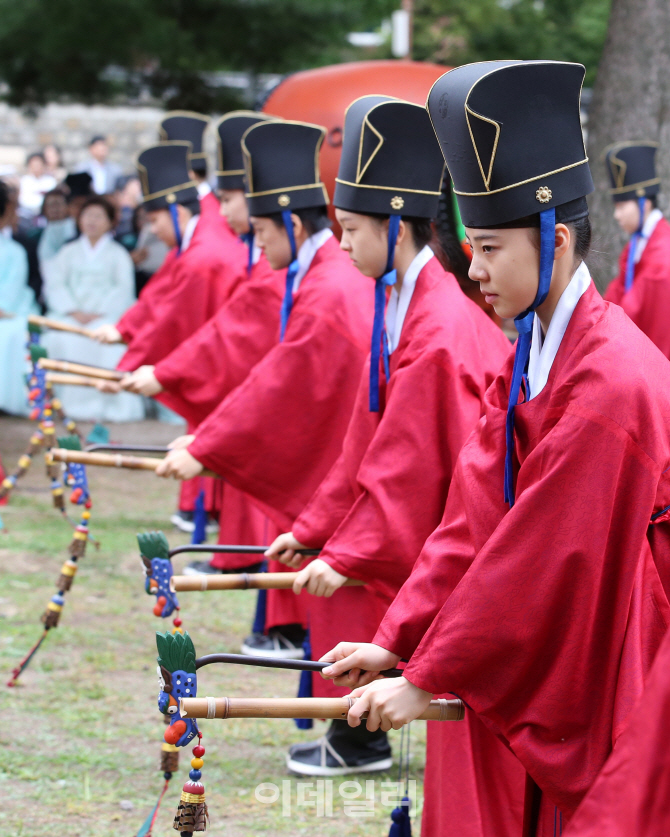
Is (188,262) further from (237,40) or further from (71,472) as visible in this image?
(237,40)

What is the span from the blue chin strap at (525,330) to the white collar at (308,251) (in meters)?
1.73

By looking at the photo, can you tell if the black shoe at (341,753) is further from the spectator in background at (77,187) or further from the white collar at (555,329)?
the spectator in background at (77,187)

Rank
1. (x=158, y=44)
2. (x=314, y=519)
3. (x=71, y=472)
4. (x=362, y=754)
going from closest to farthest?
(x=314, y=519) < (x=362, y=754) < (x=71, y=472) < (x=158, y=44)

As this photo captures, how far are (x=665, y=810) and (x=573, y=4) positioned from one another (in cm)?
1441

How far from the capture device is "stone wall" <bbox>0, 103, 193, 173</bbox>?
16109mm

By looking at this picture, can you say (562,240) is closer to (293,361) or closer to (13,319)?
(293,361)

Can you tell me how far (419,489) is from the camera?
2621 mm

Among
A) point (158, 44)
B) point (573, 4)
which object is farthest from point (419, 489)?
point (573, 4)

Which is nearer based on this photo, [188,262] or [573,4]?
[188,262]

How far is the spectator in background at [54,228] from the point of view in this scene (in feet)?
32.4

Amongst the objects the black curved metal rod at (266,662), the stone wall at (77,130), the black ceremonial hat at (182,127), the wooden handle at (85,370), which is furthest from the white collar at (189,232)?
the stone wall at (77,130)

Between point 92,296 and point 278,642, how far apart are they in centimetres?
557

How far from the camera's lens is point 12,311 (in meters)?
9.45

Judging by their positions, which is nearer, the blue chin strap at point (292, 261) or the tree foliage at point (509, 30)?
the blue chin strap at point (292, 261)
